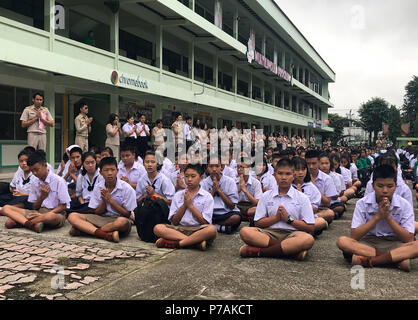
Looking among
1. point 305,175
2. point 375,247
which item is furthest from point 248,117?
point 375,247

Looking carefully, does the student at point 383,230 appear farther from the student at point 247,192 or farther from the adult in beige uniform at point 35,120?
the adult in beige uniform at point 35,120

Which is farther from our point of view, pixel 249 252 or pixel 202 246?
pixel 202 246

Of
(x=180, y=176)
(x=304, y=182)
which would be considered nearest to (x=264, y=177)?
(x=180, y=176)

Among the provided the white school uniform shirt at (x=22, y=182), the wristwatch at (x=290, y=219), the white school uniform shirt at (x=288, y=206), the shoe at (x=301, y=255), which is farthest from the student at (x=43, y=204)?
the shoe at (x=301, y=255)

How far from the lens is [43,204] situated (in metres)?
6.65

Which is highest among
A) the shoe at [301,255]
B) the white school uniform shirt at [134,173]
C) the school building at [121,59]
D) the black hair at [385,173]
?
the school building at [121,59]

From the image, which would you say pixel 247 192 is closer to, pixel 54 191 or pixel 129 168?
pixel 129 168

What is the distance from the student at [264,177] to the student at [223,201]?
1.55 metres

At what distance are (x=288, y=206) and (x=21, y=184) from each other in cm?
496

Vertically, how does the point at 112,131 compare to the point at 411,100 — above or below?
below

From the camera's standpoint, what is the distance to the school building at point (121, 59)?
452 inches

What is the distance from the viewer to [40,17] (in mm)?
13062
